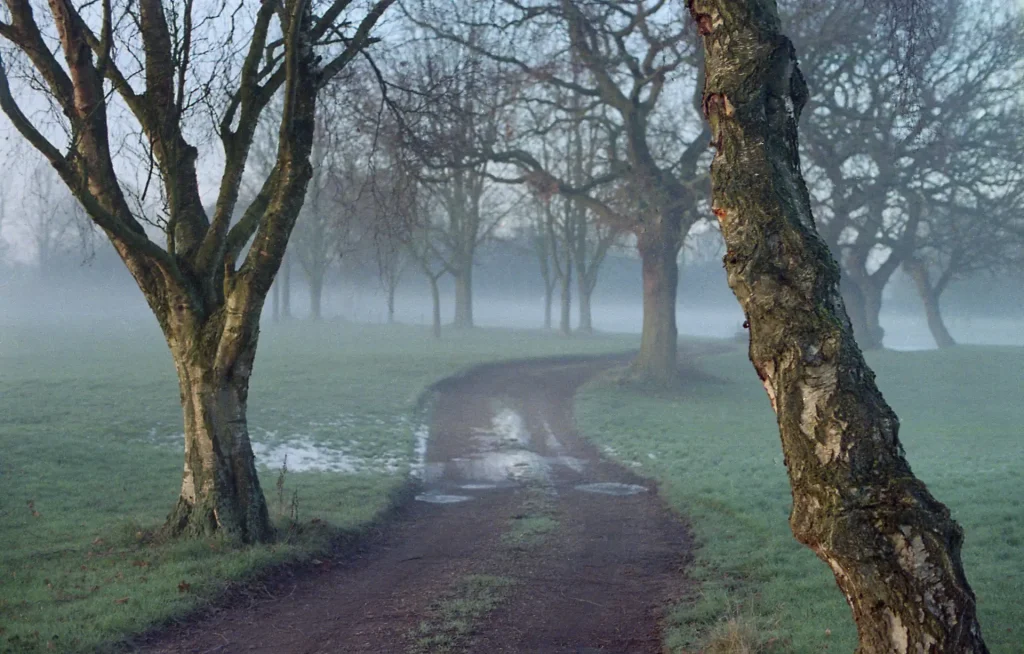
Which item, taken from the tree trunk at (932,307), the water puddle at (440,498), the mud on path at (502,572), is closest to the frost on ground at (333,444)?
the mud on path at (502,572)

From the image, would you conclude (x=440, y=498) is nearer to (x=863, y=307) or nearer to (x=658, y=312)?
(x=658, y=312)

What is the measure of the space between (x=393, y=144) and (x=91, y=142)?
416cm

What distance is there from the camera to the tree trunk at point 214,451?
8.78m

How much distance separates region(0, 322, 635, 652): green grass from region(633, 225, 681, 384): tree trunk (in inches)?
256

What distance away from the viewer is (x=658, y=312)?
26.1 meters

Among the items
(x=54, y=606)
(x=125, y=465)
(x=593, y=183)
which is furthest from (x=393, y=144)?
(x=593, y=183)

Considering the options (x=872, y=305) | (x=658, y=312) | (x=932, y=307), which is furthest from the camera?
(x=932, y=307)

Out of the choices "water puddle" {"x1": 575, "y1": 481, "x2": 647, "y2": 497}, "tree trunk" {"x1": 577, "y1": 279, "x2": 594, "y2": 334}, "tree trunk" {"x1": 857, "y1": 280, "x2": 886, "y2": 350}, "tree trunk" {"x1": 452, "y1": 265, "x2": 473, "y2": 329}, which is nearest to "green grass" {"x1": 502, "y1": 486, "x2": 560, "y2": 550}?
"water puddle" {"x1": 575, "y1": 481, "x2": 647, "y2": 497}

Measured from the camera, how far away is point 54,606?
22.4 ft

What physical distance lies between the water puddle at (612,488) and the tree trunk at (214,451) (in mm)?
5774

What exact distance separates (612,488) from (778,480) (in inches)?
96.9

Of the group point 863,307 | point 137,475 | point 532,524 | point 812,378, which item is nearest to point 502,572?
point 532,524

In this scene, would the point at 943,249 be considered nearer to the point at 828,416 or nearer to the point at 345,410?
the point at 345,410

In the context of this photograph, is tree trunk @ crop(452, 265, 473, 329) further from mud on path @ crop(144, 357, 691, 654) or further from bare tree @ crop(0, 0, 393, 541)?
bare tree @ crop(0, 0, 393, 541)
